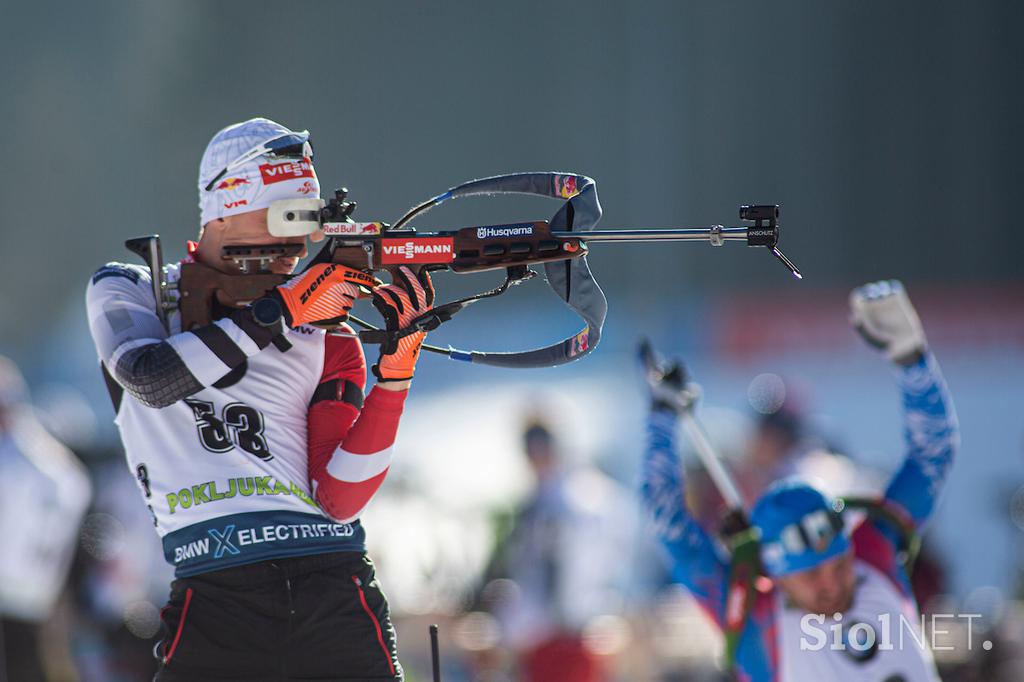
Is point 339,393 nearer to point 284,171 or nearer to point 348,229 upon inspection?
point 348,229

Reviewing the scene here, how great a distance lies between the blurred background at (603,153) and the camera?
12.5 metres

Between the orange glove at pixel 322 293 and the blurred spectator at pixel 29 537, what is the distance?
17.9ft

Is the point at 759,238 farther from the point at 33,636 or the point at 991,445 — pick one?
the point at 991,445

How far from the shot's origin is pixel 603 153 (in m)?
16.4

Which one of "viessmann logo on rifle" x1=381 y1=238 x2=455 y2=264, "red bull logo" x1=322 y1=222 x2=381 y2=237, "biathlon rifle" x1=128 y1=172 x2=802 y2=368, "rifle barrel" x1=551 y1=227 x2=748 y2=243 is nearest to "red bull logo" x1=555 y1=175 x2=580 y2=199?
"biathlon rifle" x1=128 y1=172 x2=802 y2=368

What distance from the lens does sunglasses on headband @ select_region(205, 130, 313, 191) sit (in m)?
3.25

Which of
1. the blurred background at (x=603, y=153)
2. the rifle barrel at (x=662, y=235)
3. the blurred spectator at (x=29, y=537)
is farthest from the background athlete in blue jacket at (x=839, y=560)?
the blurred background at (x=603, y=153)

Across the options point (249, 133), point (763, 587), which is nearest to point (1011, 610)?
point (763, 587)

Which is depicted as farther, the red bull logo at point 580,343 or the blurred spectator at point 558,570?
the blurred spectator at point 558,570

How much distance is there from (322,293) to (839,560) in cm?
193

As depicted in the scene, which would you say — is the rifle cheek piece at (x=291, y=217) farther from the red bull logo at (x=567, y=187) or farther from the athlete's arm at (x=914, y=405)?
the athlete's arm at (x=914, y=405)

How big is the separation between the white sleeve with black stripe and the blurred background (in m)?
7.77

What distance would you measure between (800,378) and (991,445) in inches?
77.6

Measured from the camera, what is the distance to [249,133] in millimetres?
3309
